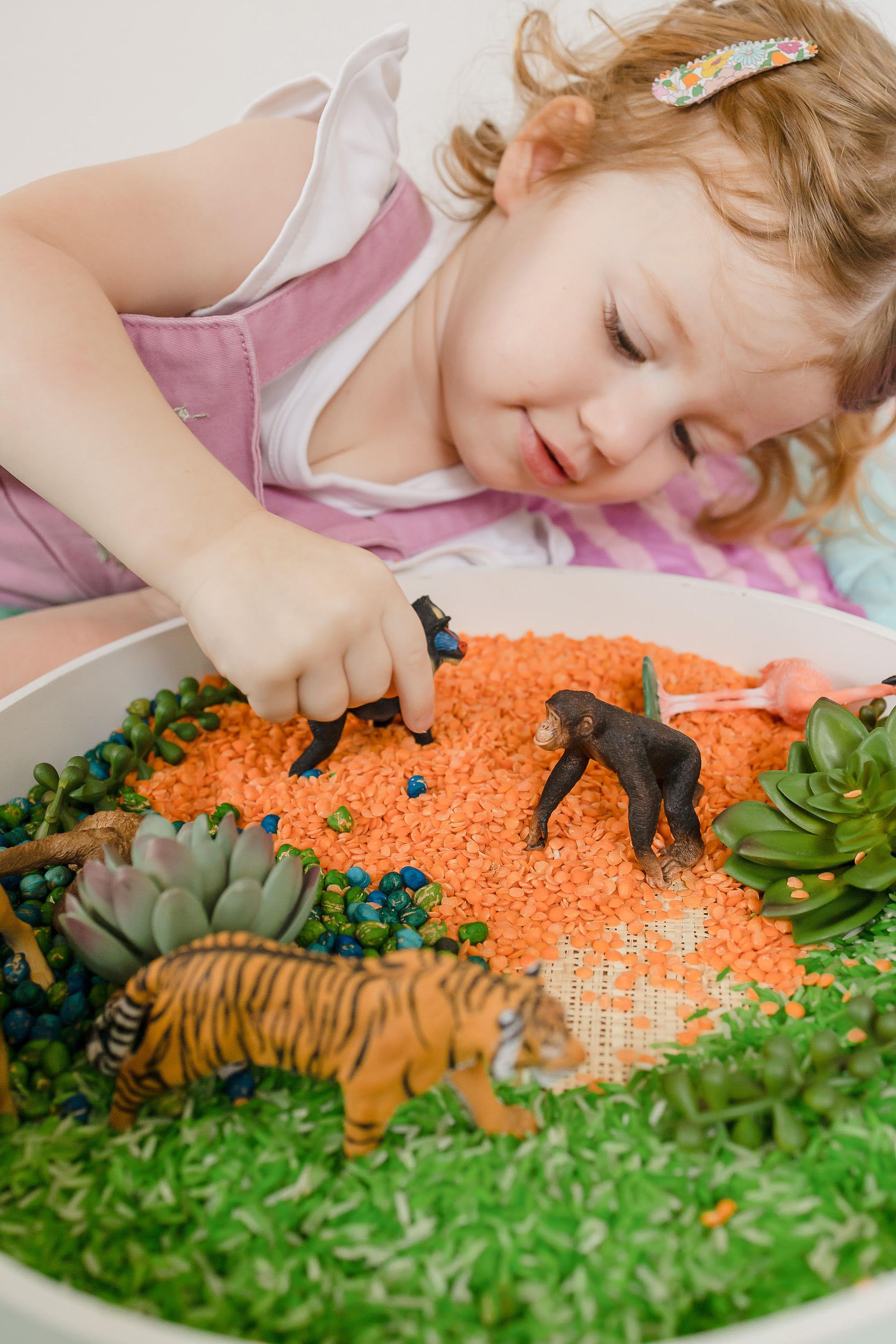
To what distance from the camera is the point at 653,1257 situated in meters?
0.59

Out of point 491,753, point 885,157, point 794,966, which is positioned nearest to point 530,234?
point 885,157

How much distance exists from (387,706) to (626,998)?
1.30ft

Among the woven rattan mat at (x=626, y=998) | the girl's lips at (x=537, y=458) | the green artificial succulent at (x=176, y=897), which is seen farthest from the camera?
the girl's lips at (x=537, y=458)

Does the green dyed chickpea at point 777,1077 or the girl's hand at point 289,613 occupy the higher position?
the girl's hand at point 289,613

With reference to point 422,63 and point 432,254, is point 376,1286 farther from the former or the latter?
point 422,63

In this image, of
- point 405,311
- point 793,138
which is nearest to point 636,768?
point 793,138

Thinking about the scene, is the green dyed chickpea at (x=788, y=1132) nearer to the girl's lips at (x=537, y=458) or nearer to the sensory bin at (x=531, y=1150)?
the sensory bin at (x=531, y=1150)

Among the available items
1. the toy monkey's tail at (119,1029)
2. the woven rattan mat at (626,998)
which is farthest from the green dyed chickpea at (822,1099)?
the toy monkey's tail at (119,1029)

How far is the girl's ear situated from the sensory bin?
3.09 feet

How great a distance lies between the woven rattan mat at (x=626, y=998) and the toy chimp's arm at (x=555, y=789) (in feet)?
0.36

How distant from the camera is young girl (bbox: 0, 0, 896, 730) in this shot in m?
0.92

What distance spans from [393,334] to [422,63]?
77cm

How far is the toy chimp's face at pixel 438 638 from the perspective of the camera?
1.04 meters

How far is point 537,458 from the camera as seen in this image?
139 centimetres
